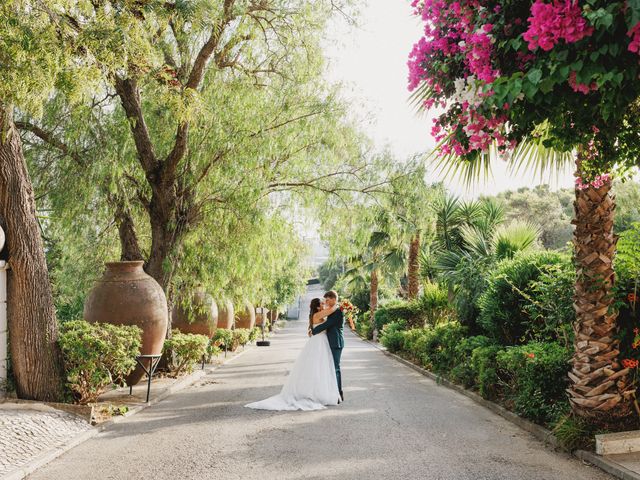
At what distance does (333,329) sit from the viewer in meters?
11.5

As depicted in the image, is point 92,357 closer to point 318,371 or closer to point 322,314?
point 318,371

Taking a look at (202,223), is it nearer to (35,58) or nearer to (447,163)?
(35,58)

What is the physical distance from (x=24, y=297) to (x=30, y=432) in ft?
8.28

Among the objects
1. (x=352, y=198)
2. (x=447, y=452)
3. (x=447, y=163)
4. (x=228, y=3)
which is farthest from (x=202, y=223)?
(x=447, y=452)

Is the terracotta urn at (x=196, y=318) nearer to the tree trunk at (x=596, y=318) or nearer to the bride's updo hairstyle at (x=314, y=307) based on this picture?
the bride's updo hairstyle at (x=314, y=307)

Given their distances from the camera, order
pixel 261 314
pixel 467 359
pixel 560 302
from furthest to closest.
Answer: pixel 261 314
pixel 467 359
pixel 560 302

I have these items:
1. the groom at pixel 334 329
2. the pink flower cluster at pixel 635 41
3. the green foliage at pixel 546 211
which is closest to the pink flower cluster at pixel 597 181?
the pink flower cluster at pixel 635 41

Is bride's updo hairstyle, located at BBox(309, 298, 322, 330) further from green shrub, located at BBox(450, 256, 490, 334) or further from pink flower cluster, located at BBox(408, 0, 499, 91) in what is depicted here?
pink flower cluster, located at BBox(408, 0, 499, 91)

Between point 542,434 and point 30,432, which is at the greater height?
point 30,432

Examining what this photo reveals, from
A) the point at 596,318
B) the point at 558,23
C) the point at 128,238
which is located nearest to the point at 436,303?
the point at 128,238

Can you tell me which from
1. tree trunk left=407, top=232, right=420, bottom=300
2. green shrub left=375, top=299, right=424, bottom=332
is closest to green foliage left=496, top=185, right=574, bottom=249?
green shrub left=375, top=299, right=424, bottom=332

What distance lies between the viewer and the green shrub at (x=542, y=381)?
8.33 m

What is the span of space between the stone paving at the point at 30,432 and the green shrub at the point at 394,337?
16553 millimetres

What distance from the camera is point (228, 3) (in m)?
12.4
